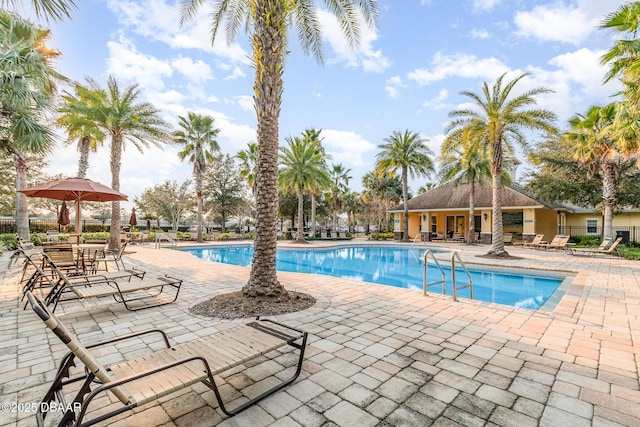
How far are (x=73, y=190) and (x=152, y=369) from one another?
791 centimetres

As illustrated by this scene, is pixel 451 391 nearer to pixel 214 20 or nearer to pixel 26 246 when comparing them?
pixel 214 20

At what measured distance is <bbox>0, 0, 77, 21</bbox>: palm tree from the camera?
3.82 meters

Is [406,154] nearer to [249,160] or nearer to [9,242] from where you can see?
[249,160]

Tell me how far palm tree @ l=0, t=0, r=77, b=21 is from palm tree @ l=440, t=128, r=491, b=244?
15428 millimetres

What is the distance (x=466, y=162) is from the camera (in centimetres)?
1652

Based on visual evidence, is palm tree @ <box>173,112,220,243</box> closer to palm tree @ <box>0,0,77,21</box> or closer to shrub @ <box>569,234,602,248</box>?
palm tree @ <box>0,0,77,21</box>

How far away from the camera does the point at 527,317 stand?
509 cm

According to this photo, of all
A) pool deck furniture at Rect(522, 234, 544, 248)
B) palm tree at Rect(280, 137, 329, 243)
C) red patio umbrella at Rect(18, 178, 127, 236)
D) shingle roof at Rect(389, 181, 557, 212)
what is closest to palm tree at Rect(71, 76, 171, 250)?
red patio umbrella at Rect(18, 178, 127, 236)

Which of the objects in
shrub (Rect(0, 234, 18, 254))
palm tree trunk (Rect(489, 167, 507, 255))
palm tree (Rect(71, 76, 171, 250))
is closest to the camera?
palm tree (Rect(71, 76, 171, 250))

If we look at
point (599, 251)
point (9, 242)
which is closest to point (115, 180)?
point (9, 242)

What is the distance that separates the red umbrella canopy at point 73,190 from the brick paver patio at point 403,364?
2.98m

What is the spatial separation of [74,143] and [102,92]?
5731 millimetres

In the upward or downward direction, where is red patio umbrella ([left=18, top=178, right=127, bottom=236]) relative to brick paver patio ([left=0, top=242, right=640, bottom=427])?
upward

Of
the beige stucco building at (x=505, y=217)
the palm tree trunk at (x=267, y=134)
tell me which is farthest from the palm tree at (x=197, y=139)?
the palm tree trunk at (x=267, y=134)
